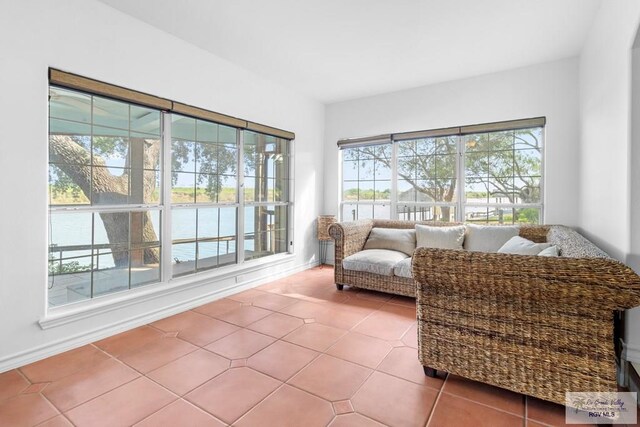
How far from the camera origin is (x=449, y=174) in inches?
166

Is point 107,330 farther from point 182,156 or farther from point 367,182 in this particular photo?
point 367,182

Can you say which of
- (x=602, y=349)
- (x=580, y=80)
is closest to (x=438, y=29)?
(x=580, y=80)

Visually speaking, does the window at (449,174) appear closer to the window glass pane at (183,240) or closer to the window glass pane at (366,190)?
the window glass pane at (366,190)

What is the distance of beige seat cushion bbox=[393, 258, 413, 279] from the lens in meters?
3.34

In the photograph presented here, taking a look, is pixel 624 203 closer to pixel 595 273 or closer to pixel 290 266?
pixel 595 273

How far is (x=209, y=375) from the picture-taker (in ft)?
6.50

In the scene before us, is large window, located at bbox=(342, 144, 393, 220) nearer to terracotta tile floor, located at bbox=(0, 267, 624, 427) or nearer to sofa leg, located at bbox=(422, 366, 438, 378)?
terracotta tile floor, located at bbox=(0, 267, 624, 427)

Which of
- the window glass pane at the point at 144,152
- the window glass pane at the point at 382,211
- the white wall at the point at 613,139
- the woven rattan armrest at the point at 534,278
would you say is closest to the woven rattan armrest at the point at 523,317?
the woven rattan armrest at the point at 534,278

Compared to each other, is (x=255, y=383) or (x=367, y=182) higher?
(x=367, y=182)

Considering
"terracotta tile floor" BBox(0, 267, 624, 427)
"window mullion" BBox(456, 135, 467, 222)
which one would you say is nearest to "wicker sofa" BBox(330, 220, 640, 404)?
"terracotta tile floor" BBox(0, 267, 624, 427)

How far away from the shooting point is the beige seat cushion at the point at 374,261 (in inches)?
136

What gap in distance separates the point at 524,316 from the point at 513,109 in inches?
118

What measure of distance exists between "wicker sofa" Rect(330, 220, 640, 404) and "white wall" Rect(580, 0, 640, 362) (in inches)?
14.2

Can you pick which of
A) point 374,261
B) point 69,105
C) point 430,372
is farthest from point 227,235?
point 430,372
